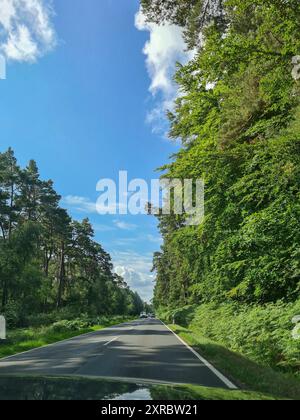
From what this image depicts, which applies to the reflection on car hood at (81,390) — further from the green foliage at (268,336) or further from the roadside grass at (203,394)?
the green foliage at (268,336)

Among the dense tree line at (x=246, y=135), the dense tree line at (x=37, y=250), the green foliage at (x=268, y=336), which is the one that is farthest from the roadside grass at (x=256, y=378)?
the dense tree line at (x=37, y=250)

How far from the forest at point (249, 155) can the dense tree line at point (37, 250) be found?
33.8m

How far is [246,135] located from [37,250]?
150 ft

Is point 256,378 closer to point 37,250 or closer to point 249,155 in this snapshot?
point 249,155

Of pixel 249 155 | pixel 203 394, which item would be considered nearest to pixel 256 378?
pixel 203 394

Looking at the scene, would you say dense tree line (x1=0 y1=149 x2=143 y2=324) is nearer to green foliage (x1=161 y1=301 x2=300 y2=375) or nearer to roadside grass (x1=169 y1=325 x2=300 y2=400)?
green foliage (x1=161 y1=301 x2=300 y2=375)

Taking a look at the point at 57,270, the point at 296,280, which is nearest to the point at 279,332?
the point at 296,280

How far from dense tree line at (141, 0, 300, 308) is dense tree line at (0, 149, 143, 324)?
33.5 metres

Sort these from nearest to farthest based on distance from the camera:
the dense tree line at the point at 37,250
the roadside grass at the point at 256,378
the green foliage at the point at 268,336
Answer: the roadside grass at the point at 256,378 < the green foliage at the point at 268,336 < the dense tree line at the point at 37,250

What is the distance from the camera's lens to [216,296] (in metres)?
25.1

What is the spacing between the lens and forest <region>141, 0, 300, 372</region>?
13.3 metres

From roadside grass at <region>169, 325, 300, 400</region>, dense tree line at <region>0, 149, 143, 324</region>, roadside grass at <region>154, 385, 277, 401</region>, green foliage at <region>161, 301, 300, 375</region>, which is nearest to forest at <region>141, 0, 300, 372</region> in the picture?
green foliage at <region>161, 301, 300, 375</region>

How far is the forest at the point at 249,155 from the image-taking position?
13.3m

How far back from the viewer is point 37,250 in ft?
191
